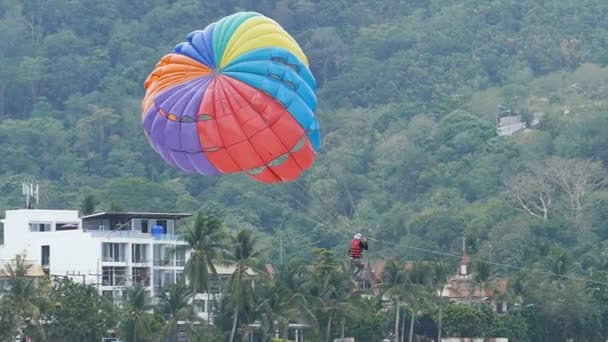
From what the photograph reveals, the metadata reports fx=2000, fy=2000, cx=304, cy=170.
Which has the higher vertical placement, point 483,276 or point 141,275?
point 483,276

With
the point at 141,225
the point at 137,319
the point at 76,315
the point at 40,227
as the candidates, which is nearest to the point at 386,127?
the point at 141,225

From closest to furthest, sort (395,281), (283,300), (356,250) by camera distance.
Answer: (356,250)
(283,300)
(395,281)

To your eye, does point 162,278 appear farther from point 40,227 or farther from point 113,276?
point 40,227

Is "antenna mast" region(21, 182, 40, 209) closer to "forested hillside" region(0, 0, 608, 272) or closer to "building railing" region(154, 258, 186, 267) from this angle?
"building railing" region(154, 258, 186, 267)

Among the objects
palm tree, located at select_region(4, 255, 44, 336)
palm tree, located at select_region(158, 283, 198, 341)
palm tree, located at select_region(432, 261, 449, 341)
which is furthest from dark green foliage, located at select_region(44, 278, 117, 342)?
palm tree, located at select_region(432, 261, 449, 341)

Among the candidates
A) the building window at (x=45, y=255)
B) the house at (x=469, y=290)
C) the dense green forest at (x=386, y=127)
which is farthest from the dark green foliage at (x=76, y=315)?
the dense green forest at (x=386, y=127)

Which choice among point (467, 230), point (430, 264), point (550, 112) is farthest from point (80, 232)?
point (550, 112)
